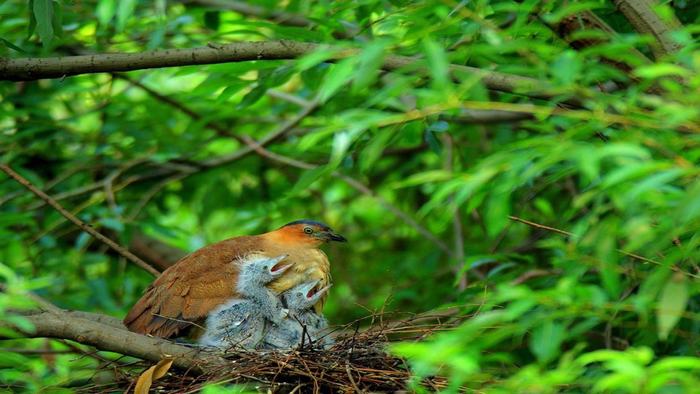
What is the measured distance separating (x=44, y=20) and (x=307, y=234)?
7.11 ft

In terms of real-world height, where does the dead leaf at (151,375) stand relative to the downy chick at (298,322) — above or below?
above

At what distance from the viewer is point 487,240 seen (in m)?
7.53

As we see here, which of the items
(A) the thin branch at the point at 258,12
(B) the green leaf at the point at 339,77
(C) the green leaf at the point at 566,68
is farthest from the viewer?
(A) the thin branch at the point at 258,12

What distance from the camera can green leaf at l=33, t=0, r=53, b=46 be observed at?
173 inches

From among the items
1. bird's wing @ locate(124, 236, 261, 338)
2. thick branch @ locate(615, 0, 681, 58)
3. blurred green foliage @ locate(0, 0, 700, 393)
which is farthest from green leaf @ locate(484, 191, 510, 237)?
bird's wing @ locate(124, 236, 261, 338)

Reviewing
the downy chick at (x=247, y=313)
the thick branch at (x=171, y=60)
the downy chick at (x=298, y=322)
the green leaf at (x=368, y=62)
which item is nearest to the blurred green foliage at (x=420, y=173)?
the green leaf at (x=368, y=62)

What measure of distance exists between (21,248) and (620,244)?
12.1 feet

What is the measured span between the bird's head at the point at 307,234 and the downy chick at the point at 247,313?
0.60 meters

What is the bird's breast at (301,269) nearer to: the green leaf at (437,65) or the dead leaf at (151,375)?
the dead leaf at (151,375)

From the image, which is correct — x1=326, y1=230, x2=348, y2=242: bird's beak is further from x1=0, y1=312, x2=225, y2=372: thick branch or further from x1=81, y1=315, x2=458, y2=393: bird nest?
x1=0, y1=312, x2=225, y2=372: thick branch

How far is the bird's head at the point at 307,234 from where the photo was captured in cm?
608

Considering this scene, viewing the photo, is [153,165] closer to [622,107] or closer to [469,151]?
[469,151]

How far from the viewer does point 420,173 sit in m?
7.00

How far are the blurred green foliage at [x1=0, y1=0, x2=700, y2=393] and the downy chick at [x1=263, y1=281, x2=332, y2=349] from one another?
0.28 m
